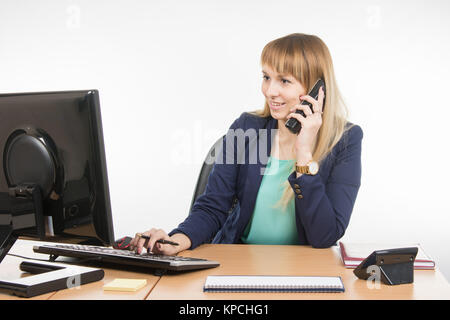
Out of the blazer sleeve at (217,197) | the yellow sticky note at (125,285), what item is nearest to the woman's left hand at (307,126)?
the blazer sleeve at (217,197)

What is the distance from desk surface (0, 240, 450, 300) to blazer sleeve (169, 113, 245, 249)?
9 centimetres

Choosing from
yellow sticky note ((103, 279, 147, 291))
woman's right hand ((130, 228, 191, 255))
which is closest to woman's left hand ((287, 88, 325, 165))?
woman's right hand ((130, 228, 191, 255))

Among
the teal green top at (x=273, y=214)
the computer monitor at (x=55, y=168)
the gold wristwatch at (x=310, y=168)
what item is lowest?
the teal green top at (x=273, y=214)

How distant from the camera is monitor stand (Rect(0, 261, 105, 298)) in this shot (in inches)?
43.6

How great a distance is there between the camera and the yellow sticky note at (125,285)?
3.76ft

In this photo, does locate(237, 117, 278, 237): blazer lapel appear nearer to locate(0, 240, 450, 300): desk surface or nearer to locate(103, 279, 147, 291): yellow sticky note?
locate(0, 240, 450, 300): desk surface

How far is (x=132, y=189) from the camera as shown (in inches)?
129

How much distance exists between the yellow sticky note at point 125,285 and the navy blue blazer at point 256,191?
42cm

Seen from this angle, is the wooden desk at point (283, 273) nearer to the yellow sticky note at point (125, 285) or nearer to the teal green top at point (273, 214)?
the yellow sticky note at point (125, 285)

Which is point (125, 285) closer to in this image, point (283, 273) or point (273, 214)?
point (283, 273)

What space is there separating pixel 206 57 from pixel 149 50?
1.17ft

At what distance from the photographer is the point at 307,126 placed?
171 centimetres

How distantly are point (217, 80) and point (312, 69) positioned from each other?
Answer: 1389 millimetres
